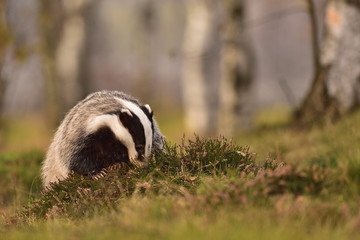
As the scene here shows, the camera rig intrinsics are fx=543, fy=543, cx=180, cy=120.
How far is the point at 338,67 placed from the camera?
29.4 feet

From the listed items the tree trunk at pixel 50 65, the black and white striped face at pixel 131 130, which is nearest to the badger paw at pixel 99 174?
the black and white striped face at pixel 131 130

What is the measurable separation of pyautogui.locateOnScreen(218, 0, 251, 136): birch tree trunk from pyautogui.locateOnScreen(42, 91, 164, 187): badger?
5.87m

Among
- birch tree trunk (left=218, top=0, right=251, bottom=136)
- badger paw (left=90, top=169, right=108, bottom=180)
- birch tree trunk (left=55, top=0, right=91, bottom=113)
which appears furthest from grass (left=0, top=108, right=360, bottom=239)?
Answer: birch tree trunk (left=55, top=0, right=91, bottom=113)

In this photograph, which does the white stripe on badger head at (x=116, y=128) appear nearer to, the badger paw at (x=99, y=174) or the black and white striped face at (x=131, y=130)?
the black and white striped face at (x=131, y=130)

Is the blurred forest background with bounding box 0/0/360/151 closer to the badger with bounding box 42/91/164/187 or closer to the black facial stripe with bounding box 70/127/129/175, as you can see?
the badger with bounding box 42/91/164/187

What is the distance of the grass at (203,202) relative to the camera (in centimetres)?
362

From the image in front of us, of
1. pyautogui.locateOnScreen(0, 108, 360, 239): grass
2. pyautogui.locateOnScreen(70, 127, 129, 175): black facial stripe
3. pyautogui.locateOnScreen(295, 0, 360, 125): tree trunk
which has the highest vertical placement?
pyautogui.locateOnScreen(295, 0, 360, 125): tree trunk

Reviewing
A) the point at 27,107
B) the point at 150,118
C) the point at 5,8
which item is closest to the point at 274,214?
the point at 150,118

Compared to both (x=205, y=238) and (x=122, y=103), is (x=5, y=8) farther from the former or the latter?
(x=205, y=238)

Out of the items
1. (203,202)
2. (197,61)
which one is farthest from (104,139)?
(197,61)

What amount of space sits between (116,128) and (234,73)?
6.63 metres

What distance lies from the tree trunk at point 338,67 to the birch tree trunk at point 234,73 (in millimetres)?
2861

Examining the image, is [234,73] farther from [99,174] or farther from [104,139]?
[99,174]

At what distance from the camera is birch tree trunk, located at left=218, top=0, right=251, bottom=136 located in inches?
467
